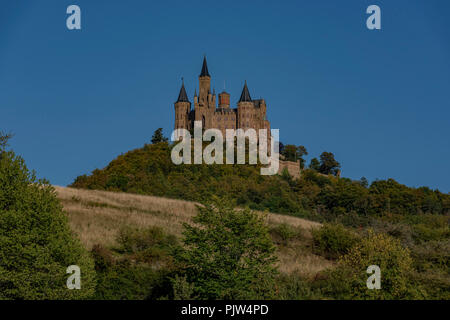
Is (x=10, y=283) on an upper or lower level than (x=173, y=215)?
lower

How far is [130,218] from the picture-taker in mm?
36531

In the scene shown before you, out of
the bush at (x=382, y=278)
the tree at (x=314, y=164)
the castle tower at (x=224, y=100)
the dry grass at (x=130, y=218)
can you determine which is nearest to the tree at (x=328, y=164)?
the tree at (x=314, y=164)

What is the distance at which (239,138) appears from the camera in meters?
108

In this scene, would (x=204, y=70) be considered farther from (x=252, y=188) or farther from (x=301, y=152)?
(x=252, y=188)

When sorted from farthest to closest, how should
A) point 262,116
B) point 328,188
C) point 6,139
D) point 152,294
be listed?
1. point 262,116
2. point 328,188
3. point 6,139
4. point 152,294

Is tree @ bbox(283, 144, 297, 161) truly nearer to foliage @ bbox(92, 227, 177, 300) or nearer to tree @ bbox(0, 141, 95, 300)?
foliage @ bbox(92, 227, 177, 300)

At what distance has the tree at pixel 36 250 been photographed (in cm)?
2059

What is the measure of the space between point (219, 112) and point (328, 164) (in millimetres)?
23016

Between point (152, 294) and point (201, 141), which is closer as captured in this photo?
point (152, 294)

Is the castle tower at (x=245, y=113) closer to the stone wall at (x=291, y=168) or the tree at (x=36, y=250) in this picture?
the stone wall at (x=291, y=168)
